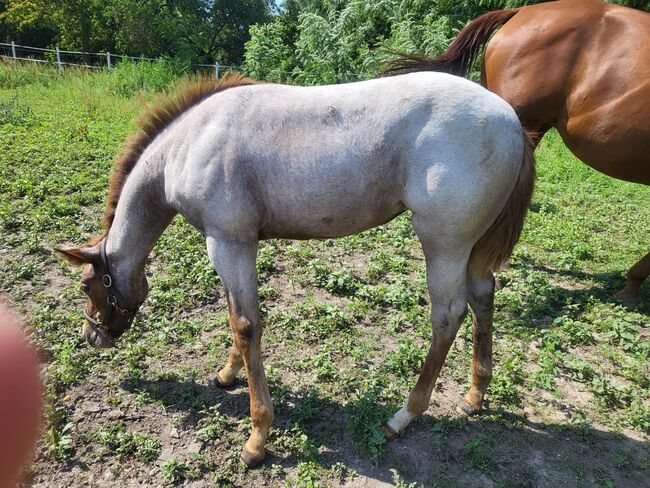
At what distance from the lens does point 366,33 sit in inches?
561

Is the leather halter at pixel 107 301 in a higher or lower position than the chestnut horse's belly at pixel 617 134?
lower

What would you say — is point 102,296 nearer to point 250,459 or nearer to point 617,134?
point 250,459

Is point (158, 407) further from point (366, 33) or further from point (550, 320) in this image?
point (366, 33)

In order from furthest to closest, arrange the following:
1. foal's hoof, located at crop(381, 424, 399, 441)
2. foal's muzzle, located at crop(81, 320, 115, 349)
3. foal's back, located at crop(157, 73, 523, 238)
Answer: foal's muzzle, located at crop(81, 320, 115, 349), foal's hoof, located at crop(381, 424, 399, 441), foal's back, located at crop(157, 73, 523, 238)

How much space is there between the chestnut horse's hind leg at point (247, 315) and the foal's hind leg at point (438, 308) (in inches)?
30.2

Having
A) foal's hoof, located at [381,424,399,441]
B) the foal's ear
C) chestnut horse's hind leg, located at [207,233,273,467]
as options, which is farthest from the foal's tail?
the foal's ear

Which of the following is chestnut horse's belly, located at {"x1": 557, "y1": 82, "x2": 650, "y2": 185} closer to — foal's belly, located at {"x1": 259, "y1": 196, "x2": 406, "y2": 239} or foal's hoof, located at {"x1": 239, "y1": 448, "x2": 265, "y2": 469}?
foal's belly, located at {"x1": 259, "y1": 196, "x2": 406, "y2": 239}

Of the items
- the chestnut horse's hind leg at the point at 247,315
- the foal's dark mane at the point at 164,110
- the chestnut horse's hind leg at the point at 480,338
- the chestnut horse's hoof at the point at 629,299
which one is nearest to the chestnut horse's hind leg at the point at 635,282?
the chestnut horse's hoof at the point at 629,299

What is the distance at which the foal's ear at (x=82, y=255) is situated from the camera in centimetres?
277

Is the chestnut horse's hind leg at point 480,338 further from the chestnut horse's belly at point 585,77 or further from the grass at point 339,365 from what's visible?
the chestnut horse's belly at point 585,77

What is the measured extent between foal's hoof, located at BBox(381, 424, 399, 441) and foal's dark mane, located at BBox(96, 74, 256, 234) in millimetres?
2245

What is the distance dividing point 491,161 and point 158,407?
2486mm

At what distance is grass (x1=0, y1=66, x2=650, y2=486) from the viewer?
2496mm

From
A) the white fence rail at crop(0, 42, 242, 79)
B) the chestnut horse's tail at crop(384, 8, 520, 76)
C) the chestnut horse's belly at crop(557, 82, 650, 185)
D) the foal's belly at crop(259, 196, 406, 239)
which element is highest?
the chestnut horse's tail at crop(384, 8, 520, 76)
